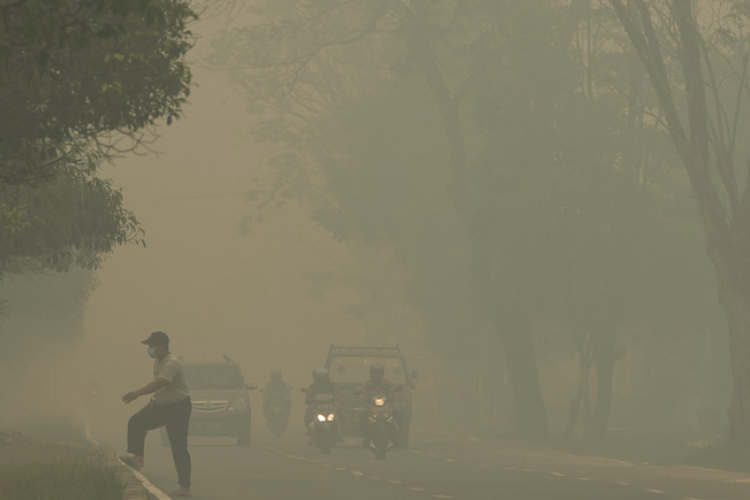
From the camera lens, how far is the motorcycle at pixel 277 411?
40.6m

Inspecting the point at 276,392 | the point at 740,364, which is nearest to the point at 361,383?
the point at 740,364

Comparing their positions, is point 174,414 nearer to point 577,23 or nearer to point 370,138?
point 577,23

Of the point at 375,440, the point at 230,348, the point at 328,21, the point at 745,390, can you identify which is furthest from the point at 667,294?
the point at 230,348

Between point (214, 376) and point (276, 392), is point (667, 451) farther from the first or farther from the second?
point (276, 392)

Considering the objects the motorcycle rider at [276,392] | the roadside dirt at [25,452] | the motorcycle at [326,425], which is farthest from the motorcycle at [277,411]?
the roadside dirt at [25,452]

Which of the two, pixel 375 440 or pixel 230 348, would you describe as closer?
pixel 375 440

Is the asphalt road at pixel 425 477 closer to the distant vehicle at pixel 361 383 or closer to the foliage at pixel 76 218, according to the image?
the distant vehicle at pixel 361 383

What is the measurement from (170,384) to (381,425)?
35.8 feet

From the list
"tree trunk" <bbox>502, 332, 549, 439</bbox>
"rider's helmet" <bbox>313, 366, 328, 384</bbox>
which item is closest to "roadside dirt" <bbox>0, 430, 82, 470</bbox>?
"rider's helmet" <bbox>313, 366, 328, 384</bbox>

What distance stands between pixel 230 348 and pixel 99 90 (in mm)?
93409

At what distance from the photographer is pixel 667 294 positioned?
36969 mm

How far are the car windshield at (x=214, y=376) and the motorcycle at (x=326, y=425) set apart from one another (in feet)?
19.1

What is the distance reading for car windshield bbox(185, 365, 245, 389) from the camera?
35500mm

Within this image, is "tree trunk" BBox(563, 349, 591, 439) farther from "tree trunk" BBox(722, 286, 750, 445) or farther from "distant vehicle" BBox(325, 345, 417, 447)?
"tree trunk" BBox(722, 286, 750, 445)
